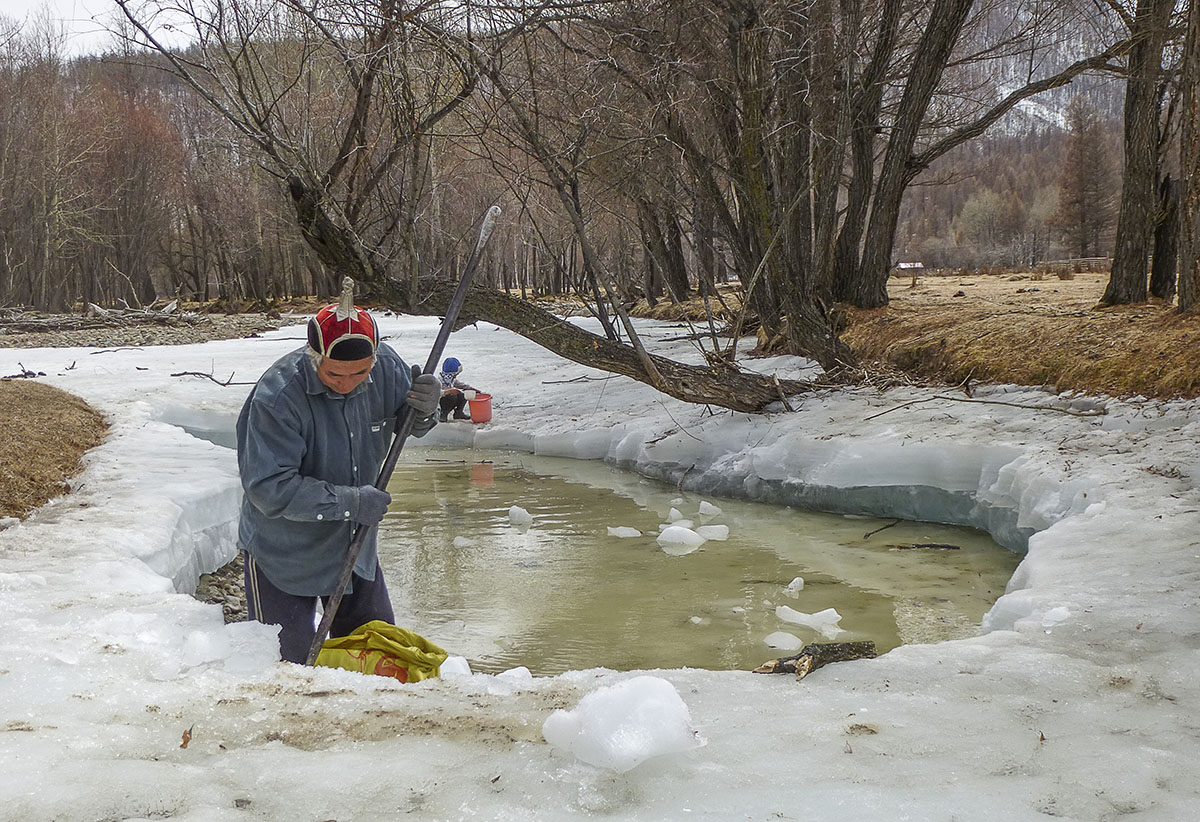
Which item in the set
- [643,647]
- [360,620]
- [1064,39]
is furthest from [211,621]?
[1064,39]

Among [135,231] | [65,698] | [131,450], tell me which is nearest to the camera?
[65,698]

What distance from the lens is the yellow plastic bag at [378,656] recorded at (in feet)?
10.7

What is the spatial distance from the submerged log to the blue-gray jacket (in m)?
1.56

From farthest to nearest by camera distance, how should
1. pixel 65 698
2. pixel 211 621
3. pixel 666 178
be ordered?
pixel 666 178, pixel 211 621, pixel 65 698

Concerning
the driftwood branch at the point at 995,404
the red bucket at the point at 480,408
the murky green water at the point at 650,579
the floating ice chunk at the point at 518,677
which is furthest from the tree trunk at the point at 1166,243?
the floating ice chunk at the point at 518,677

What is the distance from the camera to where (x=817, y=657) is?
322cm

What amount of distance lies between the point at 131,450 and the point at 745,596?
471cm

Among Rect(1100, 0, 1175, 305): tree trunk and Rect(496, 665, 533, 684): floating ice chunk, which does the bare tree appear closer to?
Rect(1100, 0, 1175, 305): tree trunk

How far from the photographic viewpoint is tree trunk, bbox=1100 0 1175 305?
348 inches

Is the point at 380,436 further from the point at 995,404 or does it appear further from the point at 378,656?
the point at 995,404

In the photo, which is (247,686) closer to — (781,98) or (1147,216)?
(781,98)

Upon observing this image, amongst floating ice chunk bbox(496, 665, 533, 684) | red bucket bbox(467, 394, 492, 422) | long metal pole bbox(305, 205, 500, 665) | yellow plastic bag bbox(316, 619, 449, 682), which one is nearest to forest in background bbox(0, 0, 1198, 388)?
red bucket bbox(467, 394, 492, 422)

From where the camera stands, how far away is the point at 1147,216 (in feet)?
29.4

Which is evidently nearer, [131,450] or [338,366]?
[338,366]
